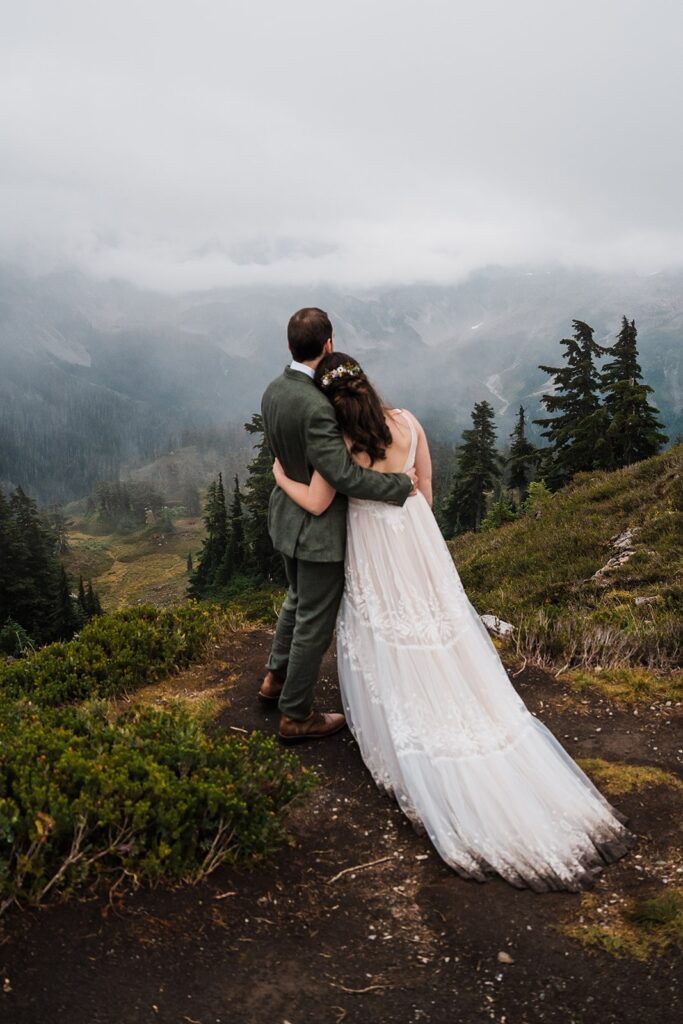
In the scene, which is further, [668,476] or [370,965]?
[668,476]

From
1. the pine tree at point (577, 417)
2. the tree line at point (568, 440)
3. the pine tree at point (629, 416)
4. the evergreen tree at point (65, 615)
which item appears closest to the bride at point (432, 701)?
the tree line at point (568, 440)

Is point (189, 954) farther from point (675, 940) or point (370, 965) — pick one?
point (675, 940)

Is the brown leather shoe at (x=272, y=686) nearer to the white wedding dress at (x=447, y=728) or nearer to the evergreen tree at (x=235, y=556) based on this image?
the white wedding dress at (x=447, y=728)

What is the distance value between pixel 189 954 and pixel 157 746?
131 centimetres

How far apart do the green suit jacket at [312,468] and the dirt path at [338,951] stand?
6.87 feet

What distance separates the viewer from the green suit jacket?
17.3 ft

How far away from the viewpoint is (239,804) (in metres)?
4.37

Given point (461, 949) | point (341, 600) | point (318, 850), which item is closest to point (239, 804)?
point (318, 850)

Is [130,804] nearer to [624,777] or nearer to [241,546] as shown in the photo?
[624,777]

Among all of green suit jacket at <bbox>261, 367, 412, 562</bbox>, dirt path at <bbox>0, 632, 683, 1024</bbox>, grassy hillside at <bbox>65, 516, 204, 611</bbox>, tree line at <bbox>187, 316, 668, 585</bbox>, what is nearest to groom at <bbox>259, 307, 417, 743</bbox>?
green suit jacket at <bbox>261, 367, 412, 562</bbox>

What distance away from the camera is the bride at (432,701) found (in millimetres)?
4816

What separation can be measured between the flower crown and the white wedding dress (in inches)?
31.4

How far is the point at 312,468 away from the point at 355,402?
0.65 meters

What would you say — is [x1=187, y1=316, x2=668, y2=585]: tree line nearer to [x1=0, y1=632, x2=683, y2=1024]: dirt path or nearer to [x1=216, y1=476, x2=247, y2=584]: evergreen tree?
[x1=216, y1=476, x2=247, y2=584]: evergreen tree
